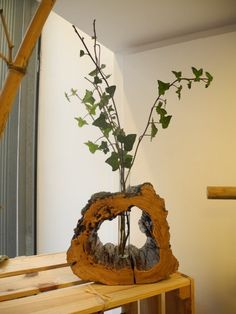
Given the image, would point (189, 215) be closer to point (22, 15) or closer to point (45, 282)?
point (45, 282)

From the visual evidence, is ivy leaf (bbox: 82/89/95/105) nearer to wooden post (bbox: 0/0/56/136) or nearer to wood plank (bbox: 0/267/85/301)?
wooden post (bbox: 0/0/56/136)

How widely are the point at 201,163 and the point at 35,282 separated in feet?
2.30

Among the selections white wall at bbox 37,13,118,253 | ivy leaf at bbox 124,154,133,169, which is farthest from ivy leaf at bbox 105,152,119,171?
white wall at bbox 37,13,118,253

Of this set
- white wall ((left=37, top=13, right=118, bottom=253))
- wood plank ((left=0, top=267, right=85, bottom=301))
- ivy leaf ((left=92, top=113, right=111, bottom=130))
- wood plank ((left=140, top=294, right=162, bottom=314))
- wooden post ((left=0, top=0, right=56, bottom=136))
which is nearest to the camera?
wooden post ((left=0, top=0, right=56, bottom=136))

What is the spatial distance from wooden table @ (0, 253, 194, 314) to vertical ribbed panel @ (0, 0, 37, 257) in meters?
0.97

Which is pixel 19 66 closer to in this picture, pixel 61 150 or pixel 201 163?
pixel 201 163

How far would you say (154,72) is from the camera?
119cm

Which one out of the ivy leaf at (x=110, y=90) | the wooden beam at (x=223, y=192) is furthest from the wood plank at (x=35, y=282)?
the ivy leaf at (x=110, y=90)

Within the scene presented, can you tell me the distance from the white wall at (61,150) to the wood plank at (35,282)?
25.3 inches

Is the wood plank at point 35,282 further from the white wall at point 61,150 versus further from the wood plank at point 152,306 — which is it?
the white wall at point 61,150

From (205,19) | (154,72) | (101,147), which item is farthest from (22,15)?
(101,147)

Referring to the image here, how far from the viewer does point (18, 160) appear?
1879 millimetres

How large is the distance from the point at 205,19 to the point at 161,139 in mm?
467

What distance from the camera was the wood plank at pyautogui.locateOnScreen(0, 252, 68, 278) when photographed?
2.76 ft
